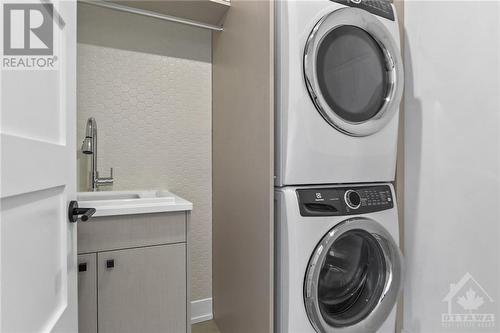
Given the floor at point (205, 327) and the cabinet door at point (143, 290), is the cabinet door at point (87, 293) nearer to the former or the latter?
the cabinet door at point (143, 290)

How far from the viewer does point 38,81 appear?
0.66 metres

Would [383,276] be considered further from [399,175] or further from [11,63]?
[11,63]

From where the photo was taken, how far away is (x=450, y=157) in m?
1.38

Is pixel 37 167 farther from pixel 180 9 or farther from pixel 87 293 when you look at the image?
pixel 180 9

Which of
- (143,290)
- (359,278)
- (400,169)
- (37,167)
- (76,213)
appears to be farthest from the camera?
(400,169)

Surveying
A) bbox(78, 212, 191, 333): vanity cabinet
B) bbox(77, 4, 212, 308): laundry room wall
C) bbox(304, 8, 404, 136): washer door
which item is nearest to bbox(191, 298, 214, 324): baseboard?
bbox(77, 4, 212, 308): laundry room wall

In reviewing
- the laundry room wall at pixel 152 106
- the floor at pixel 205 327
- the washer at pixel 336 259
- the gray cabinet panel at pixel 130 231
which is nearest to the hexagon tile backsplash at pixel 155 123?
the laundry room wall at pixel 152 106

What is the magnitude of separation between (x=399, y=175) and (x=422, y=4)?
85 centimetres

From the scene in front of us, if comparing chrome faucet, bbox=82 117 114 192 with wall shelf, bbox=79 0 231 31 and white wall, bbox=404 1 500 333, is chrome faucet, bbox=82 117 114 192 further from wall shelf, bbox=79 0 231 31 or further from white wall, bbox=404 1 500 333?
white wall, bbox=404 1 500 333

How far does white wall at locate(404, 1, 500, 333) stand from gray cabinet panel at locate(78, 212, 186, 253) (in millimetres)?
1180

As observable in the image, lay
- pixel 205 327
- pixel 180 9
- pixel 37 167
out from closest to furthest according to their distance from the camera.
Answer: pixel 37 167 → pixel 180 9 → pixel 205 327

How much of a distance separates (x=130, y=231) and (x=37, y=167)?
28.5 inches

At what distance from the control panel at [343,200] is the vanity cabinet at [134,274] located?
56cm

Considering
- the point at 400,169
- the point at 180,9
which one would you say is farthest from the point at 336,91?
the point at 180,9
